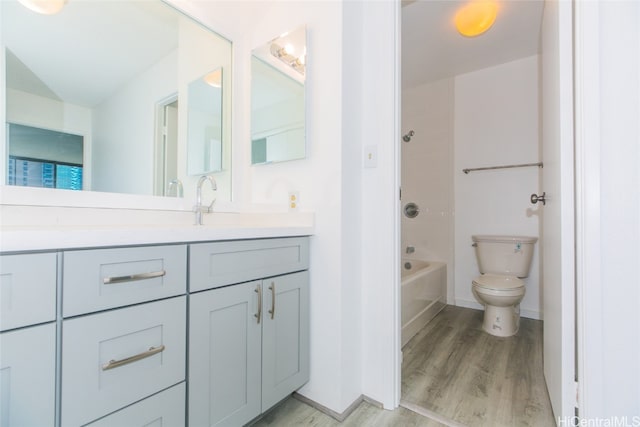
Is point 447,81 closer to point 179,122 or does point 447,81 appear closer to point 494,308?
point 494,308

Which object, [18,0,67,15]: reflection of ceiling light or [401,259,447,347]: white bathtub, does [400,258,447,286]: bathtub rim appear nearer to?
[401,259,447,347]: white bathtub

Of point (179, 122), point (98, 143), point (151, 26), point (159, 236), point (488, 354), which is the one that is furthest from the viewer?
point (488, 354)

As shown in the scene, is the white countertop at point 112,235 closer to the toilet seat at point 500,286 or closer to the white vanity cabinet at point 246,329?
the white vanity cabinet at point 246,329

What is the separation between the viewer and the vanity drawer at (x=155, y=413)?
2.50 feet

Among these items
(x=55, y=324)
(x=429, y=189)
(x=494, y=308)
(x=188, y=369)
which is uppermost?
(x=429, y=189)

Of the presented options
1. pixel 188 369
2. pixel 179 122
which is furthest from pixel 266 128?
pixel 188 369

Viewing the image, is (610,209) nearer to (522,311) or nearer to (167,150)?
(167,150)

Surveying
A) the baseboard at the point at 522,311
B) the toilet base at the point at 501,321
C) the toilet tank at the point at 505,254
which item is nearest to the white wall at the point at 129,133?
the toilet base at the point at 501,321

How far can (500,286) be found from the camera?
2.09 metres

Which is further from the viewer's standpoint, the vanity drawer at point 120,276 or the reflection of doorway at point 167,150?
the reflection of doorway at point 167,150

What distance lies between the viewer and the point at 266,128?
5.29 feet

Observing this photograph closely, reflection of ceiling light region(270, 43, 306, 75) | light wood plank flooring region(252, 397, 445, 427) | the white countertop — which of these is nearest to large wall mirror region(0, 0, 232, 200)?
the white countertop

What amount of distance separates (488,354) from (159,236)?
203 cm

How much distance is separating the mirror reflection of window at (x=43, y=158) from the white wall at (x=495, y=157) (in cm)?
292
